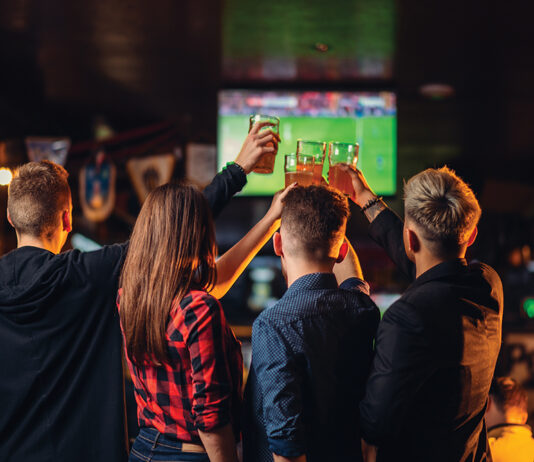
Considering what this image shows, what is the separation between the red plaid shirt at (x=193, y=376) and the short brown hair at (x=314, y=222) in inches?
11.8

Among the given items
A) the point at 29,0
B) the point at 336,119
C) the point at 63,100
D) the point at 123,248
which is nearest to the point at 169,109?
the point at 63,100

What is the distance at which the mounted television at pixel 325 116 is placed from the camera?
4625 mm

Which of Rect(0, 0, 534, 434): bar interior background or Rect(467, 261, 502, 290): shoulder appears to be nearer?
Rect(467, 261, 502, 290): shoulder

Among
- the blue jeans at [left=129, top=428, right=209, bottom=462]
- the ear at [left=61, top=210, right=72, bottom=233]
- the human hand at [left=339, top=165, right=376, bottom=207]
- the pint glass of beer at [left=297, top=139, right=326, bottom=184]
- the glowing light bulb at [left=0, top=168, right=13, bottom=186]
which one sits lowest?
the blue jeans at [left=129, top=428, right=209, bottom=462]

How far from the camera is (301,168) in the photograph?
1967 millimetres

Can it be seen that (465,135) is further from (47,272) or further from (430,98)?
(47,272)

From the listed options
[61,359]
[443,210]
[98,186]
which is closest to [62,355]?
[61,359]

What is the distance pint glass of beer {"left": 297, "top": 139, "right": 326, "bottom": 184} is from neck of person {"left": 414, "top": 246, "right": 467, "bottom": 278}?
44 cm

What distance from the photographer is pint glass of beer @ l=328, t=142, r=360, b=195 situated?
2.02 metres

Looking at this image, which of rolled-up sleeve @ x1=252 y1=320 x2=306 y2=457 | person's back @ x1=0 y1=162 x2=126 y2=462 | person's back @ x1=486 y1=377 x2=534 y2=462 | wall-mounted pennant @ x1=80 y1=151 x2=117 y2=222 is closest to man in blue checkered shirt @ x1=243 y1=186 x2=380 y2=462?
rolled-up sleeve @ x1=252 y1=320 x2=306 y2=457

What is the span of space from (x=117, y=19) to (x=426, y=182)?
2.49 meters

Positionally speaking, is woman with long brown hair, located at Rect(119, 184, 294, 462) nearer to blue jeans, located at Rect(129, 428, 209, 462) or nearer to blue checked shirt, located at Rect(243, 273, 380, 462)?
blue jeans, located at Rect(129, 428, 209, 462)

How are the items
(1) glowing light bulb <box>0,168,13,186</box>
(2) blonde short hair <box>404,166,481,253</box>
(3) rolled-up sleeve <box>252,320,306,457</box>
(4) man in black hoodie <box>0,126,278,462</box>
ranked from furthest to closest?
1. (1) glowing light bulb <box>0,168,13,186</box>
2. (4) man in black hoodie <box>0,126,278,462</box>
3. (2) blonde short hair <box>404,166,481,253</box>
4. (3) rolled-up sleeve <box>252,320,306,457</box>

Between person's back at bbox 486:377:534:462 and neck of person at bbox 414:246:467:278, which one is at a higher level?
neck of person at bbox 414:246:467:278
